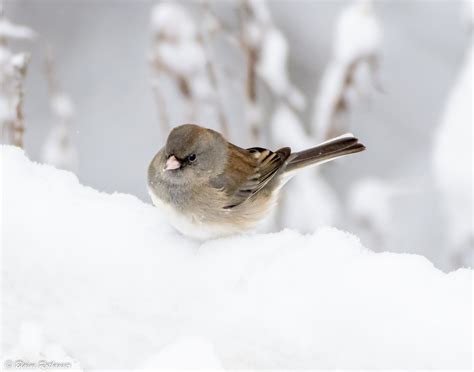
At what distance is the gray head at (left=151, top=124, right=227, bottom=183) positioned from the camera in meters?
1.96

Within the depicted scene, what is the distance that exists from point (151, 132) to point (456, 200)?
6.39ft

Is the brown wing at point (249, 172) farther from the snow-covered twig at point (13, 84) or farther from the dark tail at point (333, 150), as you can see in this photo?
the snow-covered twig at point (13, 84)

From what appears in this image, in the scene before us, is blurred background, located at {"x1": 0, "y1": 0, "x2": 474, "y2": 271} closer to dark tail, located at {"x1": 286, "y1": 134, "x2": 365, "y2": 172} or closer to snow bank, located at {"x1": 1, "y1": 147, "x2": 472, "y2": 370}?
dark tail, located at {"x1": 286, "y1": 134, "x2": 365, "y2": 172}

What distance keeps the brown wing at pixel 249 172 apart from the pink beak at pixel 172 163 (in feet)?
0.53

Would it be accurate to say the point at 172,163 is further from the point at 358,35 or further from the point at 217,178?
the point at 358,35

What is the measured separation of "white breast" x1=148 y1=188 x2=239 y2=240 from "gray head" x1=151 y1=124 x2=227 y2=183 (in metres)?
0.09

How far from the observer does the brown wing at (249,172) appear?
81.4 inches

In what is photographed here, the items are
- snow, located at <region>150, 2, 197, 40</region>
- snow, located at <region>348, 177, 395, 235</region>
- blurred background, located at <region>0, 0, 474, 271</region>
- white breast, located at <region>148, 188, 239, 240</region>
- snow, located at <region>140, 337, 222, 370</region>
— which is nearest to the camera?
snow, located at <region>140, 337, 222, 370</region>

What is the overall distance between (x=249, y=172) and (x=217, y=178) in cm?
14

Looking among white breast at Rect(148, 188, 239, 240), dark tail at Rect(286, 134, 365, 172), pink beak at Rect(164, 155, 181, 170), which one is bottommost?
white breast at Rect(148, 188, 239, 240)

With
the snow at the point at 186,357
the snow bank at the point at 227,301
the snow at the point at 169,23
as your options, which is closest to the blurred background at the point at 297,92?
the snow at the point at 169,23

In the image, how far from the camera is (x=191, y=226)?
1785mm

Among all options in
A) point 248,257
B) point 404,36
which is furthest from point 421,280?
point 404,36

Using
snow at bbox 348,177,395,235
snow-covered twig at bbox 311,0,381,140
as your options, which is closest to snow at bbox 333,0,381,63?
snow-covered twig at bbox 311,0,381,140
